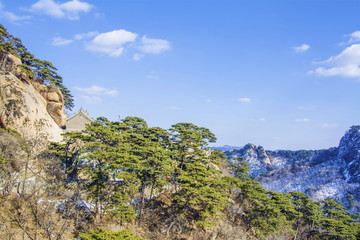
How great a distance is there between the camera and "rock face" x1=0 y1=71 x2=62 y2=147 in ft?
84.2

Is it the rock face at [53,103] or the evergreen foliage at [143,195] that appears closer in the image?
the evergreen foliage at [143,195]

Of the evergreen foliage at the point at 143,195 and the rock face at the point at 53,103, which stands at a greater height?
the rock face at the point at 53,103

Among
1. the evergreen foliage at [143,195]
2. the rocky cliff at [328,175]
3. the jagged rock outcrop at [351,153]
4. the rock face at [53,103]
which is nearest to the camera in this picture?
the evergreen foliage at [143,195]

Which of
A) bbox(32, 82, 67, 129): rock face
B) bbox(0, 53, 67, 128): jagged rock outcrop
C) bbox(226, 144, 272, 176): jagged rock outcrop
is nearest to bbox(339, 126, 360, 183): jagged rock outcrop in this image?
bbox(226, 144, 272, 176): jagged rock outcrop

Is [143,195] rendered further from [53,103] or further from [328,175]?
[328,175]

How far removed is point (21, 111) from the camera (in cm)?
2702

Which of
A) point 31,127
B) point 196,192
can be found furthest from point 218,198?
point 31,127

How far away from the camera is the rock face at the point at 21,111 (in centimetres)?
2567

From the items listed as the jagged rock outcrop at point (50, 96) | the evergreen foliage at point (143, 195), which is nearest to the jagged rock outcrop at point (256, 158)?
the evergreen foliage at point (143, 195)

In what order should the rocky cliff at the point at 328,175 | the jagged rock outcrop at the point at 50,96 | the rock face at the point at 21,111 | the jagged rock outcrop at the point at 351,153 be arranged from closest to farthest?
the rock face at the point at 21,111 < the jagged rock outcrop at the point at 50,96 < the rocky cliff at the point at 328,175 < the jagged rock outcrop at the point at 351,153

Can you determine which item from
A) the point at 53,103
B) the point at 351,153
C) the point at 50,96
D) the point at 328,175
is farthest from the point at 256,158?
the point at 50,96

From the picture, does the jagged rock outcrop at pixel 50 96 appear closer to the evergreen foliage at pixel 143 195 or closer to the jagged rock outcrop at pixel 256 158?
the evergreen foliage at pixel 143 195

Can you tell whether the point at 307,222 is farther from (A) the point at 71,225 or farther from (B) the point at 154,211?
(A) the point at 71,225

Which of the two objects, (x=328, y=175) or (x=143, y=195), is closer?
(x=143, y=195)
